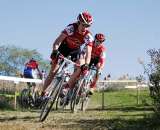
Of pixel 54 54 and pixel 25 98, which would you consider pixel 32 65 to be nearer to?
pixel 25 98

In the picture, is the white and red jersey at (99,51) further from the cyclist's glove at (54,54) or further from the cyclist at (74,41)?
the cyclist's glove at (54,54)

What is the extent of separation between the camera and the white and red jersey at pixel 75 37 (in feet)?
43.9

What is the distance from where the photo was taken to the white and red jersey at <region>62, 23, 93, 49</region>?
1339cm

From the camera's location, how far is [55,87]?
44.1 ft

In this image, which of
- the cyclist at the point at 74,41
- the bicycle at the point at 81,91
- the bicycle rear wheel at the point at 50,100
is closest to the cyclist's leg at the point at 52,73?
the cyclist at the point at 74,41

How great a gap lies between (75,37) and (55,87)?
1256mm

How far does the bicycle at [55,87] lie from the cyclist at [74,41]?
0.38ft

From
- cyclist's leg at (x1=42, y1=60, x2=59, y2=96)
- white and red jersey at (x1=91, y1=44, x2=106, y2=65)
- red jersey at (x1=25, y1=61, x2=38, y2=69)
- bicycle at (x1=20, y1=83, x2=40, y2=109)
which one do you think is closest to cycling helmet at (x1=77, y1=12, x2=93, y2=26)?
cyclist's leg at (x1=42, y1=60, x2=59, y2=96)

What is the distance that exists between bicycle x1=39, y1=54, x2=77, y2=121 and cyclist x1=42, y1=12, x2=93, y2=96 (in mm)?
115

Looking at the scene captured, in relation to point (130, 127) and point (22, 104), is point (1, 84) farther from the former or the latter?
point (130, 127)

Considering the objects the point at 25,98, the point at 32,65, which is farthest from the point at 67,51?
the point at 32,65

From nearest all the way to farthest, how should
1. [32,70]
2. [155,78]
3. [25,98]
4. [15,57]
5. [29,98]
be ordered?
[155,78], [29,98], [25,98], [32,70], [15,57]

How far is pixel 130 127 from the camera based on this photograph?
39.3 feet

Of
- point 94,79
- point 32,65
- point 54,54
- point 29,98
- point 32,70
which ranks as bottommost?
point 29,98
